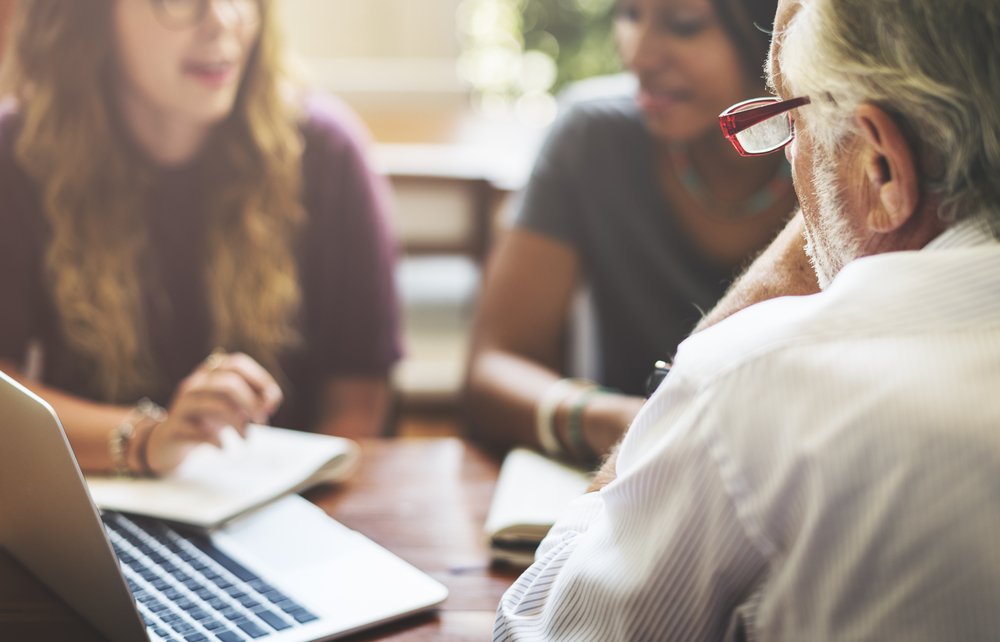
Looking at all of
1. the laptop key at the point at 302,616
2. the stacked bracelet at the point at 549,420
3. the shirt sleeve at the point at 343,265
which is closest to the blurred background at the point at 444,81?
the shirt sleeve at the point at 343,265

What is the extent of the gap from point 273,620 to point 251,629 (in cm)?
2

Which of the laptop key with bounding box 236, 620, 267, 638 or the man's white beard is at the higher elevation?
the man's white beard

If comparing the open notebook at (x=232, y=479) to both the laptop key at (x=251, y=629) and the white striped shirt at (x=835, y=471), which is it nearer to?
the laptop key at (x=251, y=629)

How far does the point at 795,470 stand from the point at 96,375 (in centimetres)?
113

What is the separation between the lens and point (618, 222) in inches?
52.4

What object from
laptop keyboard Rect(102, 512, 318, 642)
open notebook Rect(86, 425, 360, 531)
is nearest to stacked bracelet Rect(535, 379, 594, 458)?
open notebook Rect(86, 425, 360, 531)

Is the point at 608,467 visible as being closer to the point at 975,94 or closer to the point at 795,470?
the point at 795,470

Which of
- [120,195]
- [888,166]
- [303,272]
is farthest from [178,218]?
[888,166]

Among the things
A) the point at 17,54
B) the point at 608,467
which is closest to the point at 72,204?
the point at 17,54

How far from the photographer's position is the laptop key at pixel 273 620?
0.62m

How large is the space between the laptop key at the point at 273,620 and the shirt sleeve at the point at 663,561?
8.6 inches

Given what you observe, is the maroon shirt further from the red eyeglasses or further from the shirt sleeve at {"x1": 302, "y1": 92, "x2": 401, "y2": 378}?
the red eyeglasses

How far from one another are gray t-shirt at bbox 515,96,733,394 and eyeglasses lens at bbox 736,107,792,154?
711 mm

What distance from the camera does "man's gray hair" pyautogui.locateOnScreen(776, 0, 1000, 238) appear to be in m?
0.42
